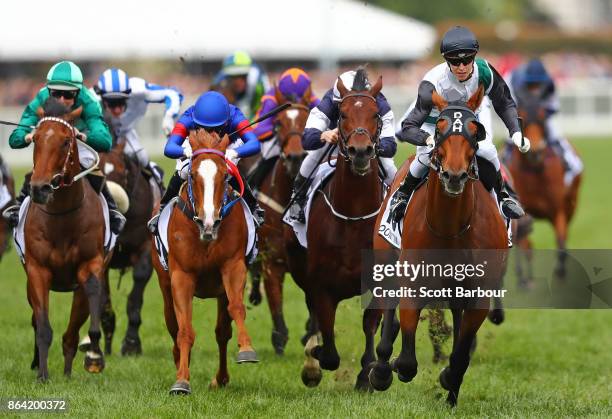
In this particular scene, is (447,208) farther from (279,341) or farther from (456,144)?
(279,341)

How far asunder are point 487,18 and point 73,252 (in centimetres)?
5342

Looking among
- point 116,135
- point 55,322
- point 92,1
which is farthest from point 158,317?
point 92,1

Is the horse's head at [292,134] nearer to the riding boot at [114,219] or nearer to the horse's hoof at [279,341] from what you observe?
the horse's hoof at [279,341]

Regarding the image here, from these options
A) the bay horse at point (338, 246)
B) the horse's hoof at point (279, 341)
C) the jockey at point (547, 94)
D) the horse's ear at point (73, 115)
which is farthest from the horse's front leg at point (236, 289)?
the jockey at point (547, 94)

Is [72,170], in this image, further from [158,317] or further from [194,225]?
[158,317]

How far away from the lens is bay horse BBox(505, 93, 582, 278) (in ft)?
53.3

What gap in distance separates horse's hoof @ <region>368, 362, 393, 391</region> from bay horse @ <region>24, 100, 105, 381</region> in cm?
200

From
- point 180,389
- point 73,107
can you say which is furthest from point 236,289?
point 73,107

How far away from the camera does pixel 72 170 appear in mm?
9211

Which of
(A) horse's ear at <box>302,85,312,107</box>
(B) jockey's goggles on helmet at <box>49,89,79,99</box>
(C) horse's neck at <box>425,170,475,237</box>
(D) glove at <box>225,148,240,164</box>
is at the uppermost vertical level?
(A) horse's ear at <box>302,85,312,107</box>

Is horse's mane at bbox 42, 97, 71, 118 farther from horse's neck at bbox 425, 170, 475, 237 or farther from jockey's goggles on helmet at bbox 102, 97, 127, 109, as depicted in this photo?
horse's neck at bbox 425, 170, 475, 237

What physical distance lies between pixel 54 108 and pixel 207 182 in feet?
4.84

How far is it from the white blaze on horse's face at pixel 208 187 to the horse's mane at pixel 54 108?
4.40 feet

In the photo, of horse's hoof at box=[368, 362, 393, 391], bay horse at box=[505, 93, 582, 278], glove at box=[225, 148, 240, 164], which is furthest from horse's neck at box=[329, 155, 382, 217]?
bay horse at box=[505, 93, 582, 278]
